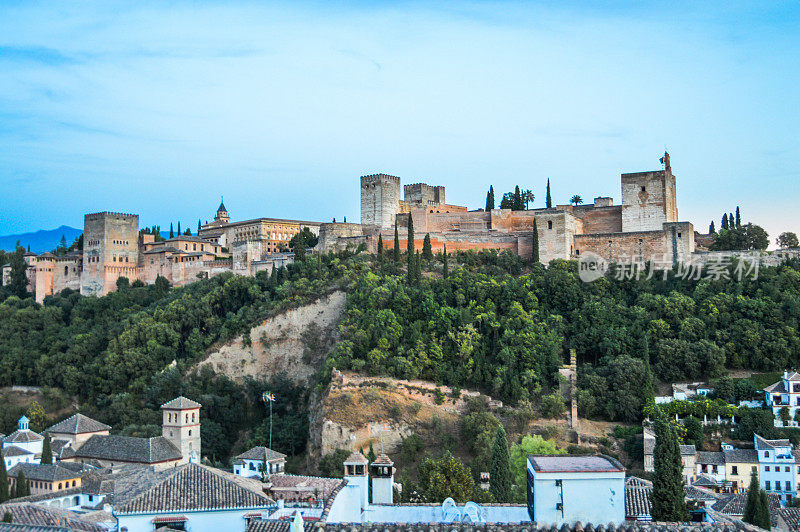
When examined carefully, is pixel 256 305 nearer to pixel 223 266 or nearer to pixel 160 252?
pixel 223 266

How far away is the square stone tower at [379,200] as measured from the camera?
48.6 m

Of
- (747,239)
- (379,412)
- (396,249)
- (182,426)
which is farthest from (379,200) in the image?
(747,239)

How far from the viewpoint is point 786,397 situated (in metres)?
31.8

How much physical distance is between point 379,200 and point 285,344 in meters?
11.7

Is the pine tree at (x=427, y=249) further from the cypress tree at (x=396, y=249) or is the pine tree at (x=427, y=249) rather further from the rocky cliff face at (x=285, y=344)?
the rocky cliff face at (x=285, y=344)

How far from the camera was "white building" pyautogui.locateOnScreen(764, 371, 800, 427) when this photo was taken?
31.7m

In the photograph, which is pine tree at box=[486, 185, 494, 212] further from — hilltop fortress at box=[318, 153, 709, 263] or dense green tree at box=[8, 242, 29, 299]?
dense green tree at box=[8, 242, 29, 299]

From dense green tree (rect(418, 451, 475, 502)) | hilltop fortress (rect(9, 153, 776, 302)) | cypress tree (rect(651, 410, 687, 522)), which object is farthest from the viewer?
hilltop fortress (rect(9, 153, 776, 302))

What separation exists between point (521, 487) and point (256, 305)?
21.2m

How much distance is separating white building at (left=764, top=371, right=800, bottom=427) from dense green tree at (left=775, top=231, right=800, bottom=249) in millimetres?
13230

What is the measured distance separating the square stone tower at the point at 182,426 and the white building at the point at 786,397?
22757 millimetres

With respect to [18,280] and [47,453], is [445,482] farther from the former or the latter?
[18,280]

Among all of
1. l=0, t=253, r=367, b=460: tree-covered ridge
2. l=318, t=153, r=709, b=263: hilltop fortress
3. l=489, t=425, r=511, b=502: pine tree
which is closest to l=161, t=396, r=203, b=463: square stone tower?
l=0, t=253, r=367, b=460: tree-covered ridge

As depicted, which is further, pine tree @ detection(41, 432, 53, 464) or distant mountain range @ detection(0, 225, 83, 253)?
distant mountain range @ detection(0, 225, 83, 253)
